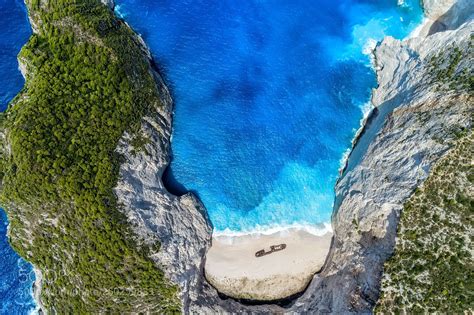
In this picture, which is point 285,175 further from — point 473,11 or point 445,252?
point 473,11

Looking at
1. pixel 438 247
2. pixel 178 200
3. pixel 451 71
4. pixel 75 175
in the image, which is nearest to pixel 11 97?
pixel 75 175

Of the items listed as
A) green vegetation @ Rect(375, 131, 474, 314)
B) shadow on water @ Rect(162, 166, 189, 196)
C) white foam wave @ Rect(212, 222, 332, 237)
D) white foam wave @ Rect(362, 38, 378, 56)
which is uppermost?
white foam wave @ Rect(362, 38, 378, 56)

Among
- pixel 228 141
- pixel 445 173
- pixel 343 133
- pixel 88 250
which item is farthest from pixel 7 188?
pixel 445 173

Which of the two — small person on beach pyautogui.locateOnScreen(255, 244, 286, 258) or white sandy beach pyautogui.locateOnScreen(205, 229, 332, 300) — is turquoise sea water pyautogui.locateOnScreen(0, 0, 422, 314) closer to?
white sandy beach pyautogui.locateOnScreen(205, 229, 332, 300)

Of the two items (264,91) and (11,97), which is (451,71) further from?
(11,97)

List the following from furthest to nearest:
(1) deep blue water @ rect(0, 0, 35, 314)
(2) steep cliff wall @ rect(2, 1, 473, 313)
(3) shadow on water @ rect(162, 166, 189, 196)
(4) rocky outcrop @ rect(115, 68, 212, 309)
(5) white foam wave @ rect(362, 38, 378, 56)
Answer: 1. (5) white foam wave @ rect(362, 38, 378, 56)
2. (3) shadow on water @ rect(162, 166, 189, 196)
3. (1) deep blue water @ rect(0, 0, 35, 314)
4. (4) rocky outcrop @ rect(115, 68, 212, 309)
5. (2) steep cliff wall @ rect(2, 1, 473, 313)

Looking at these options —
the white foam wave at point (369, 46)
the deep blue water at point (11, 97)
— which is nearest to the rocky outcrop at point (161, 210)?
the deep blue water at point (11, 97)

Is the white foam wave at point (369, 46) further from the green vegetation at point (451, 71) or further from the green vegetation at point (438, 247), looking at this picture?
the green vegetation at point (438, 247)

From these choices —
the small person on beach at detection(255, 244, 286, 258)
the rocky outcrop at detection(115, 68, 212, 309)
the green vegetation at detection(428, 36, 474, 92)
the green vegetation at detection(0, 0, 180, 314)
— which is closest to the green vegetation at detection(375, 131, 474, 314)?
the green vegetation at detection(428, 36, 474, 92)
